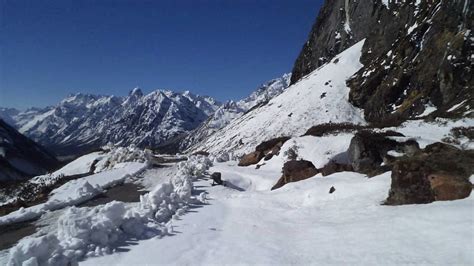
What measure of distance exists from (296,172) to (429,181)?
8852mm

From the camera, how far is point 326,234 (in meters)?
9.56

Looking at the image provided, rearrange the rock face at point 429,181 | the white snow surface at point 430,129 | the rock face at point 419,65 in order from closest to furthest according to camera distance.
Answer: the rock face at point 429,181, the white snow surface at point 430,129, the rock face at point 419,65

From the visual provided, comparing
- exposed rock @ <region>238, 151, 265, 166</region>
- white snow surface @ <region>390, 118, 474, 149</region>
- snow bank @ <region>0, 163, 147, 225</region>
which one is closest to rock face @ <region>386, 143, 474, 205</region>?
white snow surface @ <region>390, 118, 474, 149</region>

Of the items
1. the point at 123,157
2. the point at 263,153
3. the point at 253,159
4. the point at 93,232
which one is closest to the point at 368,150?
the point at 93,232

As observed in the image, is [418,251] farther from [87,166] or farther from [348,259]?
[87,166]

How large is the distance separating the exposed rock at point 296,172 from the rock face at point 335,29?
211 ft

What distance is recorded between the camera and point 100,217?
995 cm

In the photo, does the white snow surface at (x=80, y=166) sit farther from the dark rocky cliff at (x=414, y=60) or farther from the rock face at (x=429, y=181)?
the rock face at (x=429, y=181)

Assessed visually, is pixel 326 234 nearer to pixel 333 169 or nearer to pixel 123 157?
pixel 333 169

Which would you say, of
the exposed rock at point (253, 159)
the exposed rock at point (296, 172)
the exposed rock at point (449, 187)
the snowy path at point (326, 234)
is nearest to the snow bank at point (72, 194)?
the snowy path at point (326, 234)

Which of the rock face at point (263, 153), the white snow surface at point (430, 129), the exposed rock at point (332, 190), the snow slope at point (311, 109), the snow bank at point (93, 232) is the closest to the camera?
the snow bank at point (93, 232)

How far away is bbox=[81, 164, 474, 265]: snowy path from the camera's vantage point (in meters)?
7.69

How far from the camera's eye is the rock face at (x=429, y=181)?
32.5 ft

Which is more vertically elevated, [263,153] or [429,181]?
[263,153]
